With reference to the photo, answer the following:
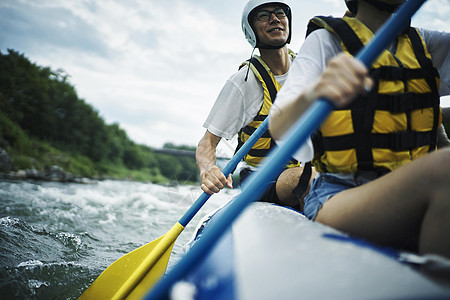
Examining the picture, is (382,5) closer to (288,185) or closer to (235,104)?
Answer: (288,185)

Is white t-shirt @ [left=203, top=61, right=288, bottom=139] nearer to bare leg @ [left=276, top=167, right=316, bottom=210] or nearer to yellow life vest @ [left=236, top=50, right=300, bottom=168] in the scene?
yellow life vest @ [left=236, top=50, right=300, bottom=168]

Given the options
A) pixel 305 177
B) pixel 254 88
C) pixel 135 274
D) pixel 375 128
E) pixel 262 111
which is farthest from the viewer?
pixel 254 88

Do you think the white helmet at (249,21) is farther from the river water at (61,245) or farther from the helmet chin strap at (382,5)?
the river water at (61,245)

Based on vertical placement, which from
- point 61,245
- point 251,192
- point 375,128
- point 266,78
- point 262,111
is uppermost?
point 266,78

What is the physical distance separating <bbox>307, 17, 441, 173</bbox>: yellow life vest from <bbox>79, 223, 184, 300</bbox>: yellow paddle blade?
4.26ft

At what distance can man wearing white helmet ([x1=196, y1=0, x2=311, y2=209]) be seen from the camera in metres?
2.30

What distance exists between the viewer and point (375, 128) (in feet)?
3.36

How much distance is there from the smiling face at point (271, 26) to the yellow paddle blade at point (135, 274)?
4.96 ft

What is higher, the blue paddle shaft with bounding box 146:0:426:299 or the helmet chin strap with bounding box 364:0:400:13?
the helmet chin strap with bounding box 364:0:400:13

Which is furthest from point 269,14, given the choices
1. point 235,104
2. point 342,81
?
point 342,81

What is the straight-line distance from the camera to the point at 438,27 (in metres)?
1.31

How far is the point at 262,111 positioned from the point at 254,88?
219 mm

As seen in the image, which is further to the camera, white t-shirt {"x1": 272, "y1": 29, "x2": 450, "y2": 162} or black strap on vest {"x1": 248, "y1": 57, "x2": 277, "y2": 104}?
black strap on vest {"x1": 248, "y1": 57, "x2": 277, "y2": 104}

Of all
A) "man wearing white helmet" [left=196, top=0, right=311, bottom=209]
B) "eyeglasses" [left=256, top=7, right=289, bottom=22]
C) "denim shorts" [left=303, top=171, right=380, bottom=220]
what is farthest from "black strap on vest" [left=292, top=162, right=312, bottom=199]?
"eyeglasses" [left=256, top=7, right=289, bottom=22]
